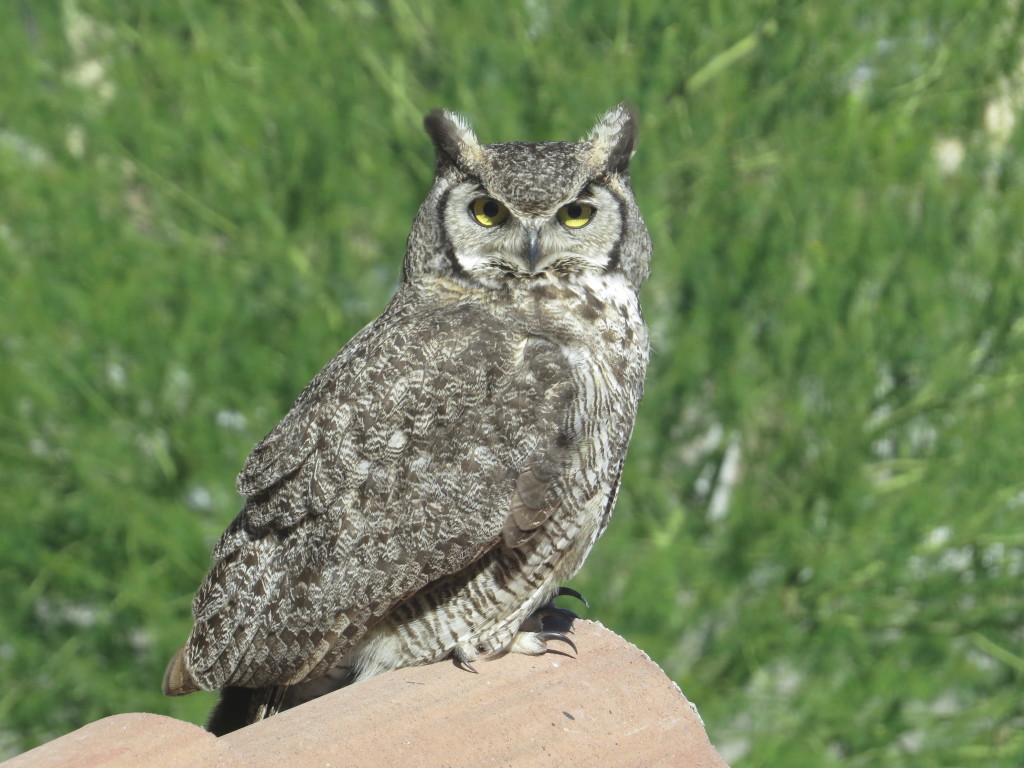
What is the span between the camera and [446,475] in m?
2.17

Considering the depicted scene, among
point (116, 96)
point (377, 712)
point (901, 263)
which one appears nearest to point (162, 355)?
point (116, 96)

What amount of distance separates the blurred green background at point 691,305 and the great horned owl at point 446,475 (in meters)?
3.11

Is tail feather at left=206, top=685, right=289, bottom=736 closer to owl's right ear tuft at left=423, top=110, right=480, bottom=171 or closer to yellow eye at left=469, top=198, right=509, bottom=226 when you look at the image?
yellow eye at left=469, top=198, right=509, bottom=226

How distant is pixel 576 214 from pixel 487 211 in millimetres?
203

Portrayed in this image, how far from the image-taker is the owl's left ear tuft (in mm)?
2555

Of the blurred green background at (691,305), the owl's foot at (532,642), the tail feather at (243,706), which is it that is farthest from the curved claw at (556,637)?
the blurred green background at (691,305)

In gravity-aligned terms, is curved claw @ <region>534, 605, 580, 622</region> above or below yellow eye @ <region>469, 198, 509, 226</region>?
below

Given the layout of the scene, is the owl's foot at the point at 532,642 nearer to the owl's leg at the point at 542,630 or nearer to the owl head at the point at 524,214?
the owl's leg at the point at 542,630

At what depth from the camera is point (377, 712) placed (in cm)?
169

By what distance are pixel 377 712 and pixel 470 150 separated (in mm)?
1309

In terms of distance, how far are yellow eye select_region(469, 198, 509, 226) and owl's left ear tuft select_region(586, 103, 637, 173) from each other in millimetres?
261

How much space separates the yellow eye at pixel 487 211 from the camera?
2.45 metres

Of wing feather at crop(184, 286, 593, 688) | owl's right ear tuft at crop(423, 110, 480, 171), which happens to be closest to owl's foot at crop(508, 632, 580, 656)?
wing feather at crop(184, 286, 593, 688)

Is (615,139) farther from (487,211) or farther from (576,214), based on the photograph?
(487,211)
